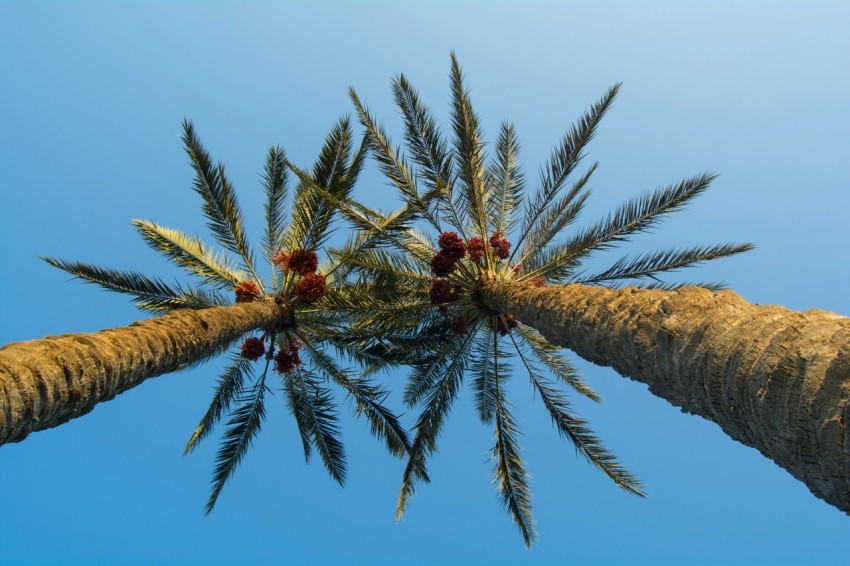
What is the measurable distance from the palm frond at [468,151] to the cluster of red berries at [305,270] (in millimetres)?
2873

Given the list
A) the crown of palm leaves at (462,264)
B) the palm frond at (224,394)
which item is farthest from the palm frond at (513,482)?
the palm frond at (224,394)

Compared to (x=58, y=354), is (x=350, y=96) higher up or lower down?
higher up

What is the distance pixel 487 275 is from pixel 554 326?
3.93 m

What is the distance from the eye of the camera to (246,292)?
1048 centimetres

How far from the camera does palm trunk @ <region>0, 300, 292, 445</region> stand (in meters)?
4.05

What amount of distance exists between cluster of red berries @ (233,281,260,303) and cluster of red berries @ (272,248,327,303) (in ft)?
2.02

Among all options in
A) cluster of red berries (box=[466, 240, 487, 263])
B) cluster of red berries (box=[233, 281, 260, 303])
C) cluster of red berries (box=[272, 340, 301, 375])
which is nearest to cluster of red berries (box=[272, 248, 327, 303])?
cluster of red berries (box=[233, 281, 260, 303])

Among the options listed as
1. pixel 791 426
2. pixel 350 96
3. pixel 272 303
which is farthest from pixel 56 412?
pixel 350 96

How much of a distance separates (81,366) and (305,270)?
A: 5.84 metres

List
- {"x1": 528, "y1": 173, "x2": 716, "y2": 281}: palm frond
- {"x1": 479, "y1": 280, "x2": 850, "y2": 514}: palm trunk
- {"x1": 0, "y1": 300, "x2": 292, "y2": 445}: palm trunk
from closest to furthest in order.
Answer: {"x1": 479, "y1": 280, "x2": 850, "y2": 514}: palm trunk < {"x1": 0, "y1": 300, "x2": 292, "y2": 445}: palm trunk < {"x1": 528, "y1": 173, "x2": 716, "y2": 281}: palm frond

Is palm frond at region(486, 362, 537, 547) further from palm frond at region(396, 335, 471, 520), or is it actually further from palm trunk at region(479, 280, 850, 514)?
palm trunk at region(479, 280, 850, 514)

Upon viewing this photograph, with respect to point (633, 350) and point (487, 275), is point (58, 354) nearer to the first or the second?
point (633, 350)

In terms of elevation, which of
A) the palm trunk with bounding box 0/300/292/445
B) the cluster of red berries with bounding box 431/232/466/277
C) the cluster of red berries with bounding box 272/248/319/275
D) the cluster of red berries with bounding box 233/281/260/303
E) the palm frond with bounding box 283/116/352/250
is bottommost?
the palm trunk with bounding box 0/300/292/445

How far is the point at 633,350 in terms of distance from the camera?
15.2 ft
